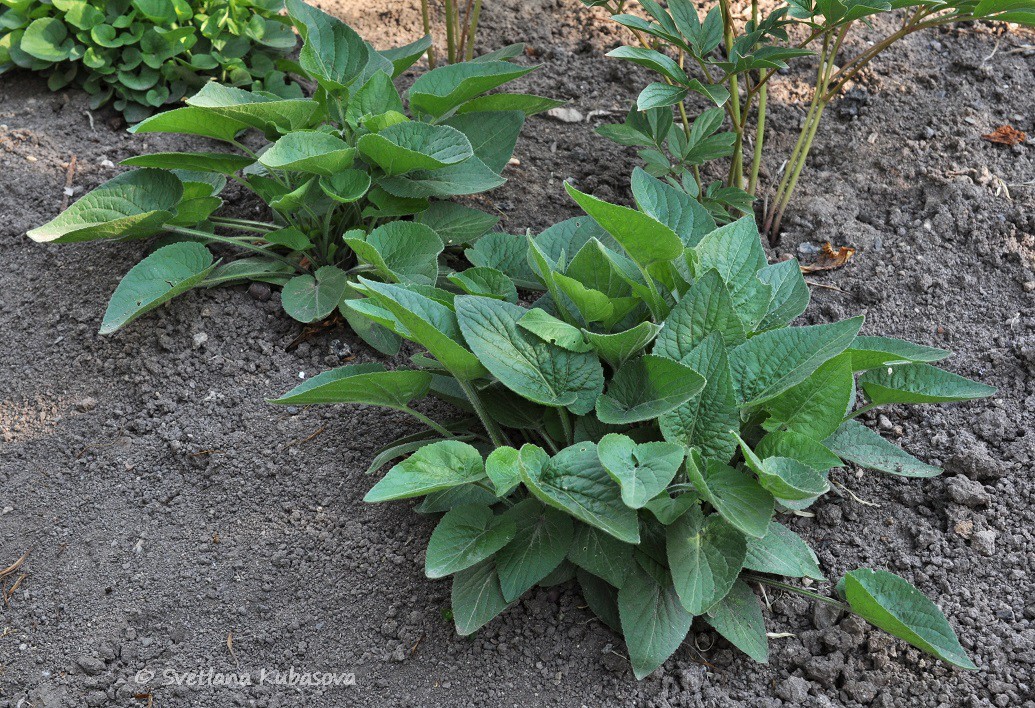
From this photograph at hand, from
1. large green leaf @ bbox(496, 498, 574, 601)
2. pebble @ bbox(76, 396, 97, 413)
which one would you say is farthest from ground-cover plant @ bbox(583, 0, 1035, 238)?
pebble @ bbox(76, 396, 97, 413)

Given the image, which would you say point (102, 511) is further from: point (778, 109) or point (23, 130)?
point (778, 109)

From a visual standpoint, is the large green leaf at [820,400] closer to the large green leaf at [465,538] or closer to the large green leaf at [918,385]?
the large green leaf at [918,385]

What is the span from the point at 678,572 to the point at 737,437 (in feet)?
0.90

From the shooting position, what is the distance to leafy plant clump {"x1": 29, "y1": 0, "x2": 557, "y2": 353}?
218 centimetres

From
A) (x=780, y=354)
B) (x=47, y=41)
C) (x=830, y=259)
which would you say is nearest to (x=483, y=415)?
(x=780, y=354)

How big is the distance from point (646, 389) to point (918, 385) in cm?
60

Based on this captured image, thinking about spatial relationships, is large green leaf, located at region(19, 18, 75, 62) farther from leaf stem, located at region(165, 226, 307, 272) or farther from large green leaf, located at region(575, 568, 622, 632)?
large green leaf, located at region(575, 568, 622, 632)

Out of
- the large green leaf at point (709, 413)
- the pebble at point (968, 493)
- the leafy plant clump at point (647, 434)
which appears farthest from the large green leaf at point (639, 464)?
the pebble at point (968, 493)

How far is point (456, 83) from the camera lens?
2.50 meters

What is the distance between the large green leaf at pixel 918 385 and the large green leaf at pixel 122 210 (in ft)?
5.83

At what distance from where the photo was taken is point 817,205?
8.88 feet

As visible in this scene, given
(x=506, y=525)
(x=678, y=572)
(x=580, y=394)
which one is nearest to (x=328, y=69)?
(x=580, y=394)

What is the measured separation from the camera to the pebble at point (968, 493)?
78.6 inches

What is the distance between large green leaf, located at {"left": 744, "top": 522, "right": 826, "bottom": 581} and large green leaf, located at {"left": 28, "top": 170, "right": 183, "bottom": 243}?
1.66 m
